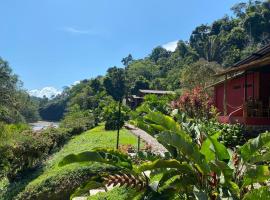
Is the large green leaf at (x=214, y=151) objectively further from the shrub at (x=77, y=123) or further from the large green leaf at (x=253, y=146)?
the shrub at (x=77, y=123)

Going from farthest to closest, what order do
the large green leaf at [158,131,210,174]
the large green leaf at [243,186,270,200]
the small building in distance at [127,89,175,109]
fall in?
the small building in distance at [127,89,175,109]
the large green leaf at [158,131,210,174]
the large green leaf at [243,186,270,200]

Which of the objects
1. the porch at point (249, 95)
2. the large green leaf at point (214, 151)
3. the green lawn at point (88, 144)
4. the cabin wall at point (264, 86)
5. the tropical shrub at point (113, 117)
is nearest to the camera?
the large green leaf at point (214, 151)

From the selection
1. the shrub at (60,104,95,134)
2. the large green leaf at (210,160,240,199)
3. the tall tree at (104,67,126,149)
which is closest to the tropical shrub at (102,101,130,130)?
the shrub at (60,104,95,134)

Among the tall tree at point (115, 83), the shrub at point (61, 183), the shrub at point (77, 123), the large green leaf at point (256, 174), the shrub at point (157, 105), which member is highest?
the tall tree at point (115, 83)

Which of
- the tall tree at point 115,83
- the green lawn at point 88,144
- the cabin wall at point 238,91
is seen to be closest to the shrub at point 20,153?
the green lawn at point 88,144

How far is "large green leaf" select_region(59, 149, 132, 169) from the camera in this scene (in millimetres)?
5352

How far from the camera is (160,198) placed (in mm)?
5590

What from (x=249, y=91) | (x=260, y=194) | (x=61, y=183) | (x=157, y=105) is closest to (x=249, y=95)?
(x=249, y=91)

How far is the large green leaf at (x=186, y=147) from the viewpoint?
4.96 meters

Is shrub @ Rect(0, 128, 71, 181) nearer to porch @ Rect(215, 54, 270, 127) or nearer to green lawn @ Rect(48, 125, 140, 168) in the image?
green lawn @ Rect(48, 125, 140, 168)

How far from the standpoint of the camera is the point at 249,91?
23.5m

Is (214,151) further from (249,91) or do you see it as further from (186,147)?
(249,91)

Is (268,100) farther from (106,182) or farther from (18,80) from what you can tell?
(18,80)

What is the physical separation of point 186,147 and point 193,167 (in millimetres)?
552
